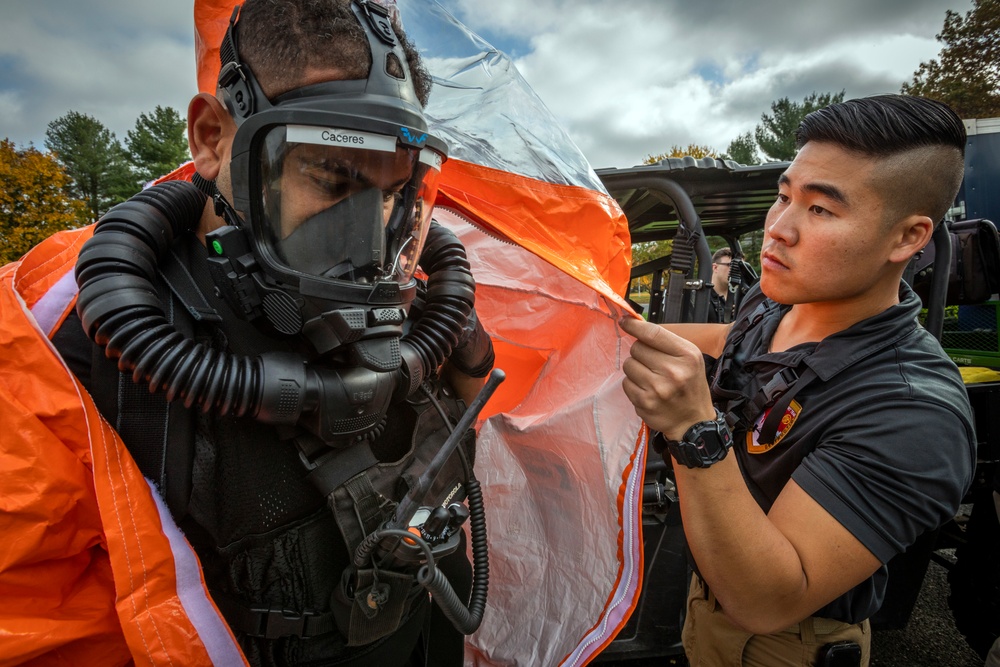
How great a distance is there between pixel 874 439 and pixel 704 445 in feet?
1.57

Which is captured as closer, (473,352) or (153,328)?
(153,328)

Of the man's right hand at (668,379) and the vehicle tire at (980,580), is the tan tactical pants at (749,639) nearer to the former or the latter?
the man's right hand at (668,379)

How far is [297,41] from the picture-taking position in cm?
118

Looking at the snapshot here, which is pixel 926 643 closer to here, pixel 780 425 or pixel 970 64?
pixel 780 425

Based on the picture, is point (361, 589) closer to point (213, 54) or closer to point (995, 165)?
point (213, 54)

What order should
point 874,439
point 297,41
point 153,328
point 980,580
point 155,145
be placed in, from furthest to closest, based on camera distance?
point 155,145
point 980,580
point 874,439
point 297,41
point 153,328

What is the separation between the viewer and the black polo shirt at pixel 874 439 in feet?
4.36

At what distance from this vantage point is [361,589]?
4.00 ft

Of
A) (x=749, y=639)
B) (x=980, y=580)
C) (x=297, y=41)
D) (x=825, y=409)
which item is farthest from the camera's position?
(x=980, y=580)

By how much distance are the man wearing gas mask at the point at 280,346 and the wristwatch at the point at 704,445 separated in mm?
515

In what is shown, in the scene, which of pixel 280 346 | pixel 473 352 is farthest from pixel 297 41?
→ pixel 473 352

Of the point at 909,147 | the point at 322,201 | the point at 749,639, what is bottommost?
the point at 749,639

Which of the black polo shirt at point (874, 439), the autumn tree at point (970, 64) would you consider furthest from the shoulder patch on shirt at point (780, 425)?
the autumn tree at point (970, 64)

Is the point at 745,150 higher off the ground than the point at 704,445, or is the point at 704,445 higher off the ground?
the point at 745,150
